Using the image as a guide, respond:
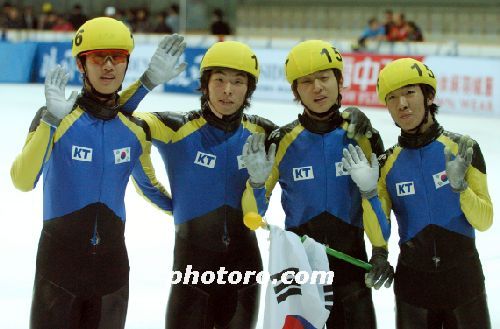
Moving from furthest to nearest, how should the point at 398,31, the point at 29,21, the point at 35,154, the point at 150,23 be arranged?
the point at 150,23
the point at 29,21
the point at 398,31
the point at 35,154

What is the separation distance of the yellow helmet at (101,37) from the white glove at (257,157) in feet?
2.55

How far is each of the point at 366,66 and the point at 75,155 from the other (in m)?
13.1

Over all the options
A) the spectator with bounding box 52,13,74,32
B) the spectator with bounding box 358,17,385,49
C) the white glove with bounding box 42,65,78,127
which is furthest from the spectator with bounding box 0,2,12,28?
the white glove with bounding box 42,65,78,127

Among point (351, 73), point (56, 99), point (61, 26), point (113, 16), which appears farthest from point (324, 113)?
point (61, 26)

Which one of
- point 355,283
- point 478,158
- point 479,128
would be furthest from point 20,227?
point 479,128

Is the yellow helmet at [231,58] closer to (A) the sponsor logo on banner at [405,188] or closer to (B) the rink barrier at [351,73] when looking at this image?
(A) the sponsor logo on banner at [405,188]

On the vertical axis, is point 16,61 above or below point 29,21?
below

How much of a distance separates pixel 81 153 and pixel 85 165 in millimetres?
58

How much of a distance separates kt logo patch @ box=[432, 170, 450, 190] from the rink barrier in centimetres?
827

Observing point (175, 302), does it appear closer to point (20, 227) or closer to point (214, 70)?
point (214, 70)

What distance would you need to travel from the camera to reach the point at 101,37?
3.87m

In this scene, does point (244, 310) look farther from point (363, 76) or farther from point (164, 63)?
point (363, 76)

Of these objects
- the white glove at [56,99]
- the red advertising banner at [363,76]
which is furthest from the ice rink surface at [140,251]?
the red advertising banner at [363,76]

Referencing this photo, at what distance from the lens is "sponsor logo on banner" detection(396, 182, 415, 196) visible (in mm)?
3930
